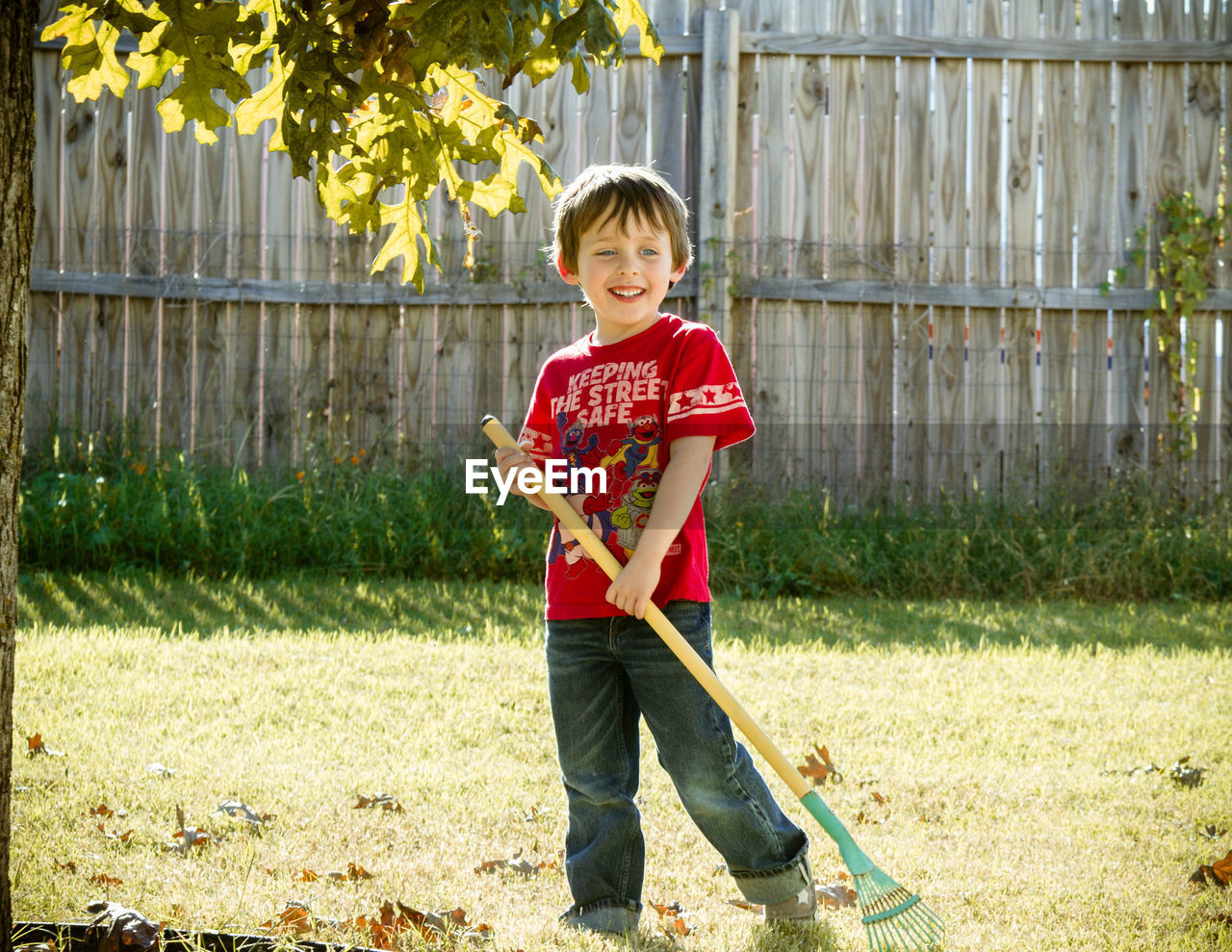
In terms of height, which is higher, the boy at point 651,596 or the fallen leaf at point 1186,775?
the boy at point 651,596

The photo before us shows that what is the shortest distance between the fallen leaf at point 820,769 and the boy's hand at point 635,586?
115 centimetres

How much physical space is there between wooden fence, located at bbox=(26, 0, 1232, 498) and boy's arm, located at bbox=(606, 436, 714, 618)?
394 cm

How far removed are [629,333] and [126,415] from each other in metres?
4.69

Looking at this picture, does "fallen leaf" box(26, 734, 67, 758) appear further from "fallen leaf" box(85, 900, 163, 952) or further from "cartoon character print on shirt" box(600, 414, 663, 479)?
"cartoon character print on shirt" box(600, 414, 663, 479)

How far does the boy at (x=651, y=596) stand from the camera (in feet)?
6.98

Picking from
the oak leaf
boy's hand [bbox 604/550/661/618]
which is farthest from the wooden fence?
boy's hand [bbox 604/550/661/618]

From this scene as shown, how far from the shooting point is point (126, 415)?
20.2 feet

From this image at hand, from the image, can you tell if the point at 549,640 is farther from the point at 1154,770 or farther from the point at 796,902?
the point at 1154,770

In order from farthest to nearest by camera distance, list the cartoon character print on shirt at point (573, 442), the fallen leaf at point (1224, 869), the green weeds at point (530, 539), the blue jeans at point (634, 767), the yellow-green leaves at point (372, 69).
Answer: the green weeds at point (530, 539) < the fallen leaf at point (1224, 869) < the cartoon character print on shirt at point (573, 442) < the blue jeans at point (634, 767) < the yellow-green leaves at point (372, 69)

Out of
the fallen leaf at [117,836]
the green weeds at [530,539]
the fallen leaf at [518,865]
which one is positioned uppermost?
the green weeds at [530,539]

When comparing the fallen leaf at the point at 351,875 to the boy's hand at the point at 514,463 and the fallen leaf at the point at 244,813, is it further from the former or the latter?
the boy's hand at the point at 514,463

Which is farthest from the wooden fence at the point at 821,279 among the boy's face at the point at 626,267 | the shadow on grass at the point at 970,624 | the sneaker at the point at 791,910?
the sneaker at the point at 791,910

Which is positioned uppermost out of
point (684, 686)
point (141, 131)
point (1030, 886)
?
point (141, 131)

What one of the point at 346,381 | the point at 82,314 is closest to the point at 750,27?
the point at 346,381
